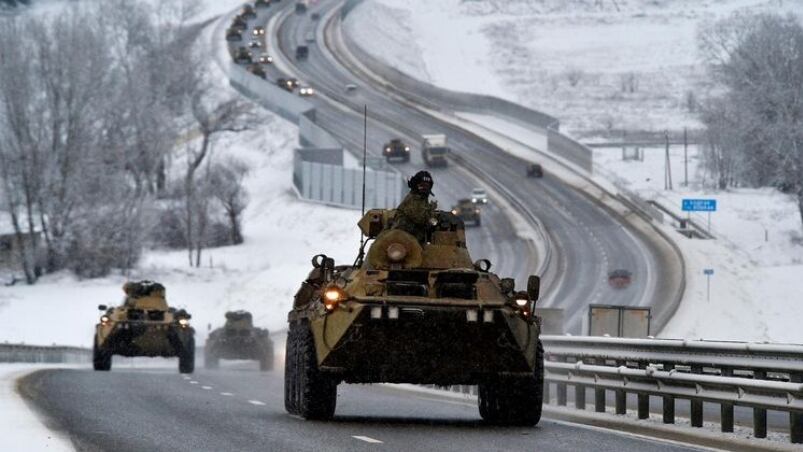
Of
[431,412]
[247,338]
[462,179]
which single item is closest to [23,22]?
[462,179]

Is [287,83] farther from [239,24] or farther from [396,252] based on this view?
[396,252]

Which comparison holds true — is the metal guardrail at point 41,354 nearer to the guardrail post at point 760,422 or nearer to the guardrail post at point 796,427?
the guardrail post at point 760,422

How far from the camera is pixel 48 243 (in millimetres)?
77688

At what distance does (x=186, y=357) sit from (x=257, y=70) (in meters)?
88.2

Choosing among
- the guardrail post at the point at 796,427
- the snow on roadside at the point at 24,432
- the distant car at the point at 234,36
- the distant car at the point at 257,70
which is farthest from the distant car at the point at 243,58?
the guardrail post at the point at 796,427

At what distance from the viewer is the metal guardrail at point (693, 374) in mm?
15954

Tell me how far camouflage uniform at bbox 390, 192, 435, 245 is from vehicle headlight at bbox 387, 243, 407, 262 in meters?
0.55

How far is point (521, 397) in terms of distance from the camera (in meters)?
18.1

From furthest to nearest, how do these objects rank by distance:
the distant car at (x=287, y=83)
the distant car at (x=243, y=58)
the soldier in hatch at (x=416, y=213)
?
the distant car at (x=243, y=58) < the distant car at (x=287, y=83) < the soldier in hatch at (x=416, y=213)

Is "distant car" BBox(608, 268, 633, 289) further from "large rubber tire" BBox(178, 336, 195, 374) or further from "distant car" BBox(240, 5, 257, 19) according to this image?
"distant car" BBox(240, 5, 257, 19)

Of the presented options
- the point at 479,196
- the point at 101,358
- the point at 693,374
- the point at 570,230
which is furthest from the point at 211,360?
the point at 479,196

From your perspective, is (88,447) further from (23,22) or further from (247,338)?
(23,22)

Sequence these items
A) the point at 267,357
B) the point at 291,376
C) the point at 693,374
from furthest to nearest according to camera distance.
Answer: the point at 267,357, the point at 291,376, the point at 693,374

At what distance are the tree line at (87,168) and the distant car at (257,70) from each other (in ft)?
70.3
